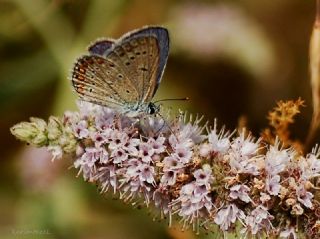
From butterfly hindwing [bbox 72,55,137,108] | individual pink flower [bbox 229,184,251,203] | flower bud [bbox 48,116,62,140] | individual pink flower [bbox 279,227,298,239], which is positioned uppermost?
butterfly hindwing [bbox 72,55,137,108]

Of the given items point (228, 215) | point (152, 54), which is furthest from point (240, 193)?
point (152, 54)

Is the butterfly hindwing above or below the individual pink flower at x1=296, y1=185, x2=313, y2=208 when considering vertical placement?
above

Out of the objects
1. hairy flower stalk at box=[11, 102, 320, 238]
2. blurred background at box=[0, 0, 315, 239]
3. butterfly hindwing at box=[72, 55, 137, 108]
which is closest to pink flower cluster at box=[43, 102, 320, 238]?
hairy flower stalk at box=[11, 102, 320, 238]

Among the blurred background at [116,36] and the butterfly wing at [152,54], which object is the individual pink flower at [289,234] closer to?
the butterfly wing at [152,54]

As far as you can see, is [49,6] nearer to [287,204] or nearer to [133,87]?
[133,87]

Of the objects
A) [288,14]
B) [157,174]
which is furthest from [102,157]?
[288,14]

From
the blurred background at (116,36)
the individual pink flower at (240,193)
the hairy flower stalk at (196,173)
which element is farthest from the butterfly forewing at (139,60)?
the blurred background at (116,36)

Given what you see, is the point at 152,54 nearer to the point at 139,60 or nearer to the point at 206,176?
the point at 139,60

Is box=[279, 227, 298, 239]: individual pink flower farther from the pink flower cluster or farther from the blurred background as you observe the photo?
the blurred background

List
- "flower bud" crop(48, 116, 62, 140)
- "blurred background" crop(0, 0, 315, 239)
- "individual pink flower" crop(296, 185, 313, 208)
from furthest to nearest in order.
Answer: "blurred background" crop(0, 0, 315, 239) → "flower bud" crop(48, 116, 62, 140) → "individual pink flower" crop(296, 185, 313, 208)
